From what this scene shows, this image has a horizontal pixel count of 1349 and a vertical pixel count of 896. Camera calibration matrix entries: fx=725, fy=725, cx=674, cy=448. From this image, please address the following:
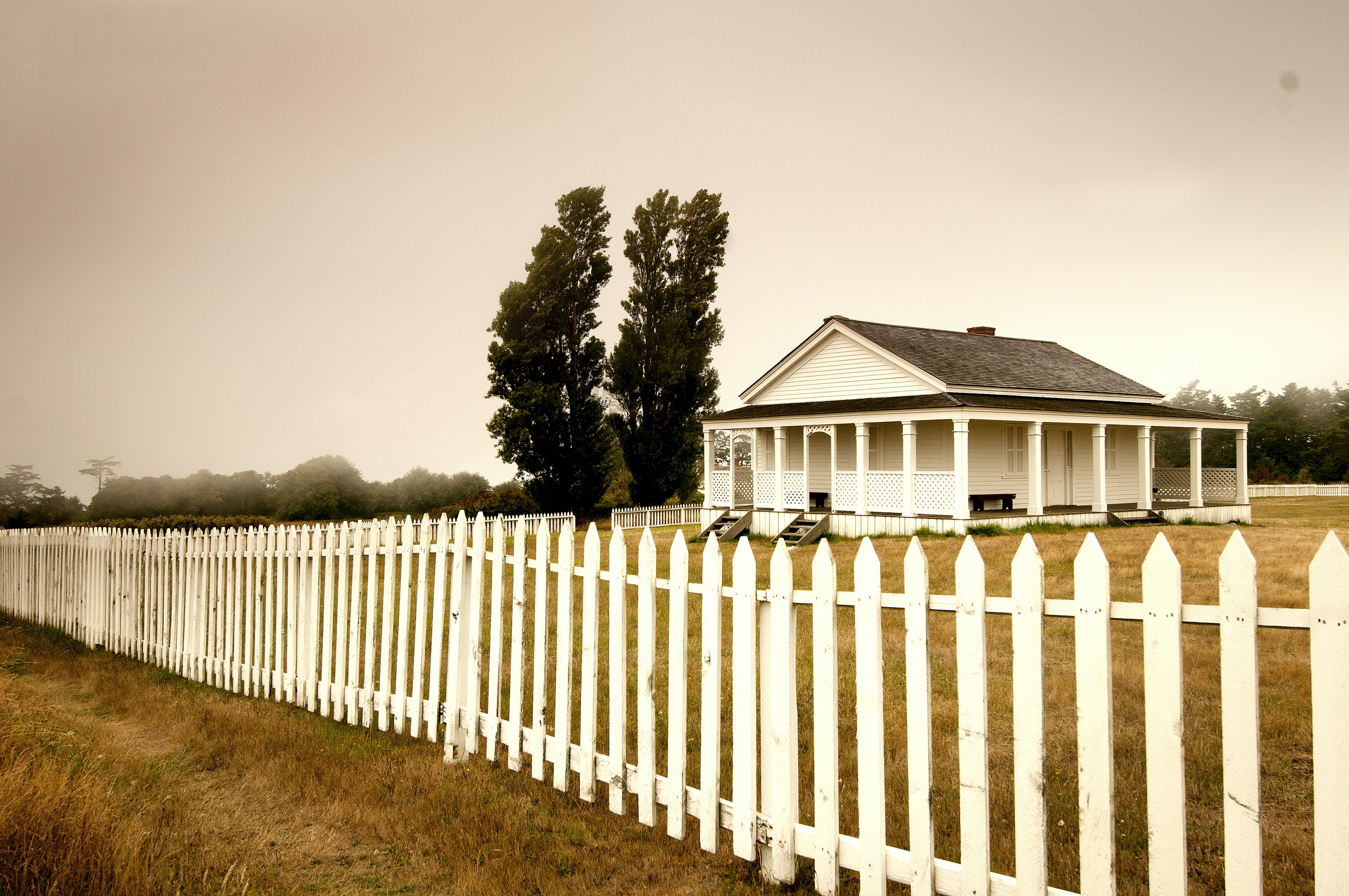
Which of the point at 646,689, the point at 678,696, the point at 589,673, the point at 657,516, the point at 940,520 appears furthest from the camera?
the point at 657,516

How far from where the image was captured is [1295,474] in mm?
52719

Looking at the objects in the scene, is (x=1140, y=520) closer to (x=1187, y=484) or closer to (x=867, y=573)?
(x=1187, y=484)

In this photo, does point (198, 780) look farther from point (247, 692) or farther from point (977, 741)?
point (977, 741)

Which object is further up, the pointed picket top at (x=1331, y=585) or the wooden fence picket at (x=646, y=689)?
the pointed picket top at (x=1331, y=585)

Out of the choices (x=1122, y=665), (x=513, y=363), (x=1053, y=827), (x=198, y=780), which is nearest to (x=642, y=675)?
(x=1053, y=827)

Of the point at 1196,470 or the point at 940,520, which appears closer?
the point at 940,520

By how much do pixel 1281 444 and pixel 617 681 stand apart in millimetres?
71572

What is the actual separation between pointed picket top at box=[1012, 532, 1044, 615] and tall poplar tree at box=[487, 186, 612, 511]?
3038cm

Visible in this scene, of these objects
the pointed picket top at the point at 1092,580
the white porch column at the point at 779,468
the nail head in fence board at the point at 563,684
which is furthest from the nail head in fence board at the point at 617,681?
the white porch column at the point at 779,468

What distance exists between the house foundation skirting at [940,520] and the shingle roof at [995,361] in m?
4.55

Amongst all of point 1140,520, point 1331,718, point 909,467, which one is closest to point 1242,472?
point 1140,520

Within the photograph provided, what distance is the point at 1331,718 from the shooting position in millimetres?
2199

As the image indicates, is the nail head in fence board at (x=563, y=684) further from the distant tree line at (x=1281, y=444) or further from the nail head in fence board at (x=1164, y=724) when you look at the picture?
the distant tree line at (x=1281, y=444)

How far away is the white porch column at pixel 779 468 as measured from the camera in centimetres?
2341
